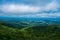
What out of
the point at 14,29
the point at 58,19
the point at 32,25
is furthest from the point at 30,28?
the point at 58,19

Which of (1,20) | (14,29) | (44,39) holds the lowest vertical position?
(44,39)

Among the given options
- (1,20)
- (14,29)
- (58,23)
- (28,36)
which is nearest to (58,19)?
(58,23)

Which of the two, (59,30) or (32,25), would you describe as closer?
(32,25)

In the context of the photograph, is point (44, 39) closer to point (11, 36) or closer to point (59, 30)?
point (59, 30)

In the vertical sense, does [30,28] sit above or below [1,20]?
below

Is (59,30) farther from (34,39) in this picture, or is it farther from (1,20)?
(1,20)

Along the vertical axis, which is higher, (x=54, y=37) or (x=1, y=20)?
(x=1, y=20)
